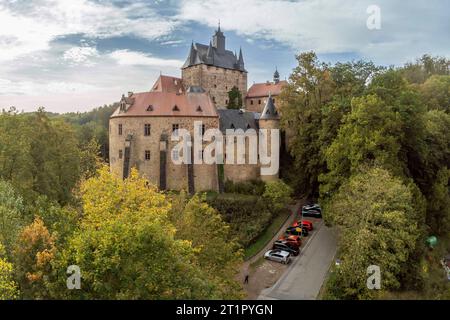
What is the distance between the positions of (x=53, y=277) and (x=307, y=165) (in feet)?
101

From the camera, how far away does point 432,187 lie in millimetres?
33250

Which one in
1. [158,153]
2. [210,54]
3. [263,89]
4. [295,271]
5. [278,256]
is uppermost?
[210,54]

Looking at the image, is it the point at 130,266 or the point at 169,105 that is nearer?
the point at 130,266

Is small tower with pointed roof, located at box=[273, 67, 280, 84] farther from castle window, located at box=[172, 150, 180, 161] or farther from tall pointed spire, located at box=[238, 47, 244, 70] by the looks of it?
castle window, located at box=[172, 150, 180, 161]

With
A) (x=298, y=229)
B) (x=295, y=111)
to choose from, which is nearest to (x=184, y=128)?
(x=295, y=111)

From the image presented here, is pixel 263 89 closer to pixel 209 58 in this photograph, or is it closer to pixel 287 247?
pixel 209 58

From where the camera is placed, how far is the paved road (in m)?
25.5

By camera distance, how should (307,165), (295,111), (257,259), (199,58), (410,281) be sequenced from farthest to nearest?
(199,58) → (295,111) → (307,165) → (257,259) → (410,281)

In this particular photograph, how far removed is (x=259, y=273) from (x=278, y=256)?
2615 millimetres

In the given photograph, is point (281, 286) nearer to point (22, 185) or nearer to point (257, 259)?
point (257, 259)

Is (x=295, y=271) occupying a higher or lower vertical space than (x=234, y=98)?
lower

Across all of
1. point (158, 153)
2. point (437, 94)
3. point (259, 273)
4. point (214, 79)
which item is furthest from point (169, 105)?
point (437, 94)

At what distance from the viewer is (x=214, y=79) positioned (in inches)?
2515

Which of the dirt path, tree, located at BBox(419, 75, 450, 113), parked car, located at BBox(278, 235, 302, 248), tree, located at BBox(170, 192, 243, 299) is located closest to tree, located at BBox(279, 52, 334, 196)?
parked car, located at BBox(278, 235, 302, 248)
